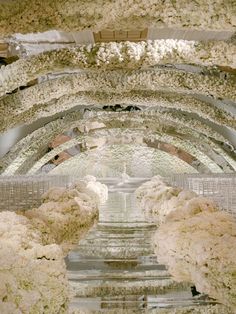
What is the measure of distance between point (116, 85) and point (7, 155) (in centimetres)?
558

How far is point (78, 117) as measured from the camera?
11.6 m

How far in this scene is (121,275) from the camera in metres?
4.17

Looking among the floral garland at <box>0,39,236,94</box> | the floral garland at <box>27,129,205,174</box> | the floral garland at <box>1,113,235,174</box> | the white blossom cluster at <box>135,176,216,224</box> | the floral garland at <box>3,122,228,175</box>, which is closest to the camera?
the white blossom cluster at <box>135,176,216,224</box>

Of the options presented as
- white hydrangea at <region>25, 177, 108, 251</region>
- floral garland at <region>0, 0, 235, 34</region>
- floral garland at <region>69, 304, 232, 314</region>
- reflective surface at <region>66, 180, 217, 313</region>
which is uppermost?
floral garland at <region>0, 0, 235, 34</region>

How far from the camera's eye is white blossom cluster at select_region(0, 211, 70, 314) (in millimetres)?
2791

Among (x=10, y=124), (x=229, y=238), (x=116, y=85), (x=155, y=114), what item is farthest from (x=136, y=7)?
(x=155, y=114)

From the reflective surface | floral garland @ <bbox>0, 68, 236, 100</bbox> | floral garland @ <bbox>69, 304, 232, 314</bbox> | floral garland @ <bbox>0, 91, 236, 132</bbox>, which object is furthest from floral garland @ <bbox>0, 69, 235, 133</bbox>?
floral garland @ <bbox>69, 304, 232, 314</bbox>

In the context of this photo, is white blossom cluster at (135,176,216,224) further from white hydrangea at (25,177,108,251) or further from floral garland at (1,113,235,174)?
floral garland at (1,113,235,174)

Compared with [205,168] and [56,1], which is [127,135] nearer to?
[205,168]

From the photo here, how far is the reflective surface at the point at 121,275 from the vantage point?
3.44 meters

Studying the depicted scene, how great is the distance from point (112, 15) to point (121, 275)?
7.05 feet

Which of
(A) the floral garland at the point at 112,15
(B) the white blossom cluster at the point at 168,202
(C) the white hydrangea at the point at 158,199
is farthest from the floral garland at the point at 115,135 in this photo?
(A) the floral garland at the point at 112,15

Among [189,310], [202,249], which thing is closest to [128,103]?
[202,249]

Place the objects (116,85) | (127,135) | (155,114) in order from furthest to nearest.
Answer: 1. (127,135)
2. (155,114)
3. (116,85)
